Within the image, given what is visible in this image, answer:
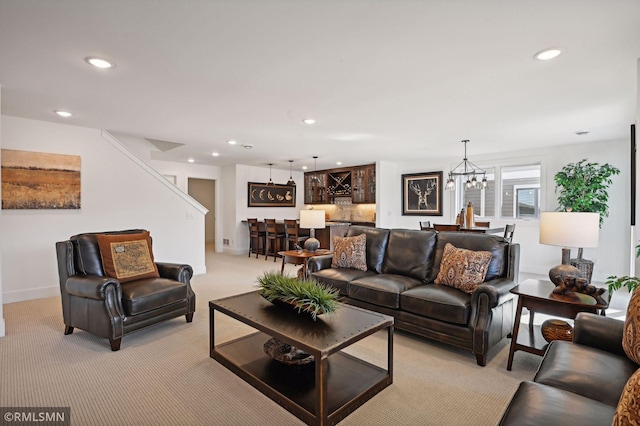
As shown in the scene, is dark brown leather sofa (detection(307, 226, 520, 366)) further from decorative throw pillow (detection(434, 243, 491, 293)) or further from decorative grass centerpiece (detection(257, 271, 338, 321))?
decorative grass centerpiece (detection(257, 271, 338, 321))

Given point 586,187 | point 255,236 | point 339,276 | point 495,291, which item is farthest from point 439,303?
point 255,236

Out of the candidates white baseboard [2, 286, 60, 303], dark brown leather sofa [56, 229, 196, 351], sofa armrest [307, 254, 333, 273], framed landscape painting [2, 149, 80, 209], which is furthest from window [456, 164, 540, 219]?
white baseboard [2, 286, 60, 303]

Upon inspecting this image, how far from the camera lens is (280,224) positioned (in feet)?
24.6

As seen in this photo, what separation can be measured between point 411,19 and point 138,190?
469cm

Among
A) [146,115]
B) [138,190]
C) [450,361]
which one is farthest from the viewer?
[138,190]

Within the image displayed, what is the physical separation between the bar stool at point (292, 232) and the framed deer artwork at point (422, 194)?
2832mm

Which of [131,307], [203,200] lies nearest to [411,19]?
[131,307]

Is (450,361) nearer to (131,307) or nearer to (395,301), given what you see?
(395,301)

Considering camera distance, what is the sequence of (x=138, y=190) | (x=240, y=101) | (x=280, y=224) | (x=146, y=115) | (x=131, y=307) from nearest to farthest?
1. (x=131, y=307)
2. (x=240, y=101)
3. (x=146, y=115)
4. (x=138, y=190)
5. (x=280, y=224)

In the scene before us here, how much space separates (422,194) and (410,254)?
4.67 metres

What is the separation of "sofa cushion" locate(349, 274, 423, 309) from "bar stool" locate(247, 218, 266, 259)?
15.9ft

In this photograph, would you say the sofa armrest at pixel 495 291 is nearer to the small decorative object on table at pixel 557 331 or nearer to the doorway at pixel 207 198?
the small decorative object on table at pixel 557 331

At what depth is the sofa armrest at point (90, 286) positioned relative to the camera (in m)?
2.76

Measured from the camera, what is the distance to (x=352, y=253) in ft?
12.5
